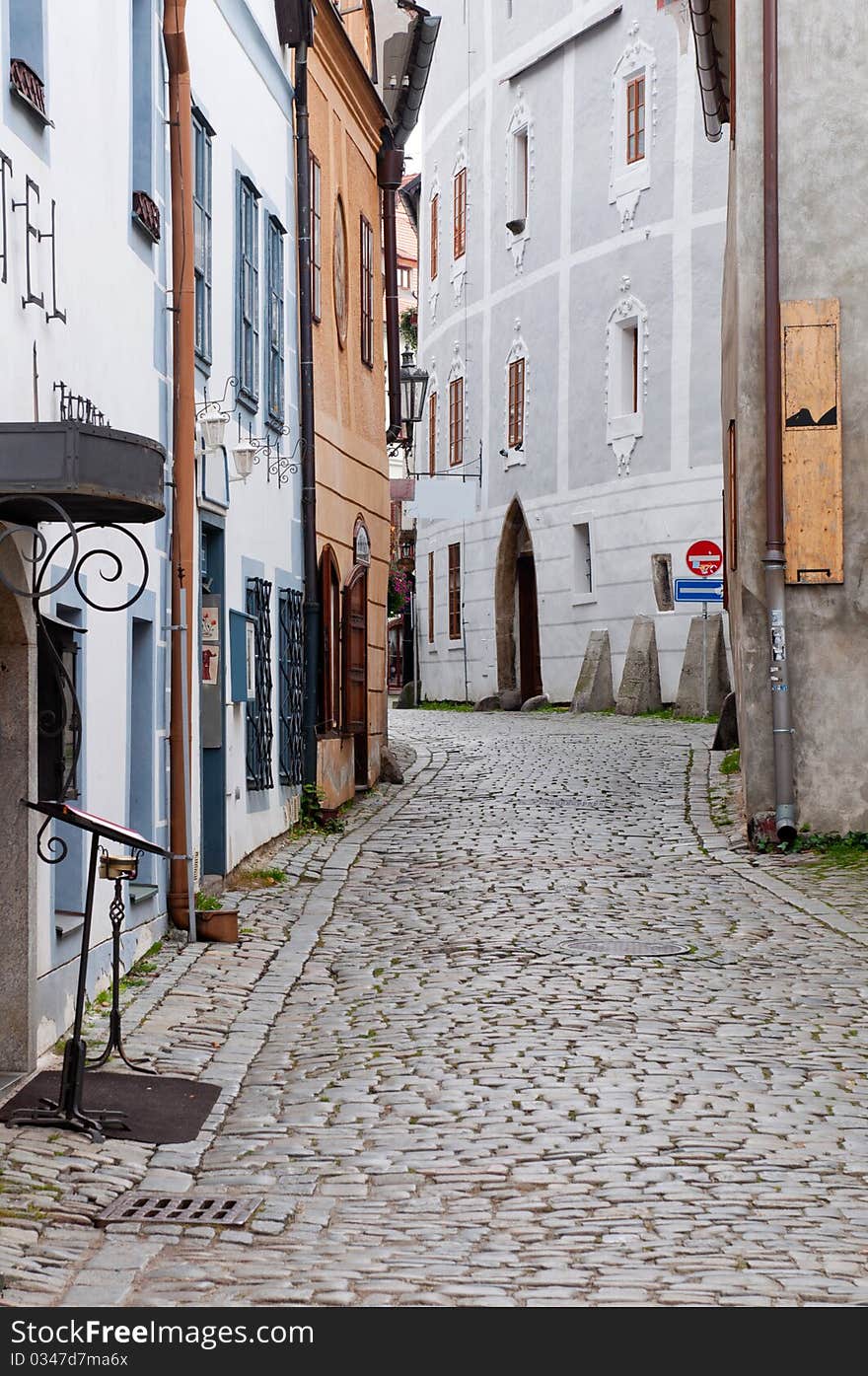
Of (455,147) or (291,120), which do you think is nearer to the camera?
(291,120)

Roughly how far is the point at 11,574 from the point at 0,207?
4.42 ft

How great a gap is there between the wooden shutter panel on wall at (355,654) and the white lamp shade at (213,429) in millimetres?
6362

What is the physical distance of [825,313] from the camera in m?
14.0

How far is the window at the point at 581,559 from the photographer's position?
3145cm

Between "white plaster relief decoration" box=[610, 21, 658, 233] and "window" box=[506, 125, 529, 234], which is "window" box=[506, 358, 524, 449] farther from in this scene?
"white plaster relief decoration" box=[610, 21, 658, 233]

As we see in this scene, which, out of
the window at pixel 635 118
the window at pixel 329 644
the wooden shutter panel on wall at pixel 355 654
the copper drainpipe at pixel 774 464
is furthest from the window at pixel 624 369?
the copper drainpipe at pixel 774 464

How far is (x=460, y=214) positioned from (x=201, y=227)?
25779 mm

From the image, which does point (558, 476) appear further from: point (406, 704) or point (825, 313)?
point (825, 313)

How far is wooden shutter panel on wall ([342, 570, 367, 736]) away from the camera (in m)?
18.0

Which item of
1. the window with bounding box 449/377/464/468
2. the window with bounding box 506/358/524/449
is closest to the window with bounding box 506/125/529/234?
the window with bounding box 506/358/524/449

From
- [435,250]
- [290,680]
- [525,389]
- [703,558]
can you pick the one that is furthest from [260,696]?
[435,250]

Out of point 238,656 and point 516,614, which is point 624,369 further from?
point 238,656
